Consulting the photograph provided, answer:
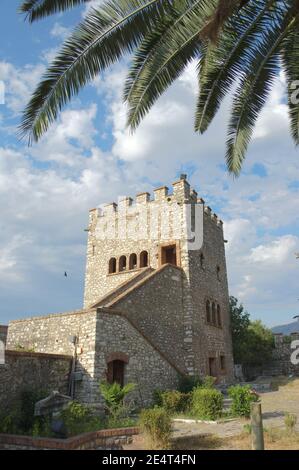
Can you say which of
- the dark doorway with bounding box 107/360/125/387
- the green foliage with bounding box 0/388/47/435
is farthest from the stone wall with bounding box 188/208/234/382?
the green foliage with bounding box 0/388/47/435

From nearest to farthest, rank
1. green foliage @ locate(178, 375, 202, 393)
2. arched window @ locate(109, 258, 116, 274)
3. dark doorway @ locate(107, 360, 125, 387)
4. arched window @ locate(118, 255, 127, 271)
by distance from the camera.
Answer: dark doorway @ locate(107, 360, 125, 387), green foliage @ locate(178, 375, 202, 393), arched window @ locate(118, 255, 127, 271), arched window @ locate(109, 258, 116, 274)

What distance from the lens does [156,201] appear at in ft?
70.2

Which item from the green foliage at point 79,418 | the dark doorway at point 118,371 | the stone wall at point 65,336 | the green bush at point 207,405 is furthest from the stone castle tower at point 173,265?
the green foliage at point 79,418

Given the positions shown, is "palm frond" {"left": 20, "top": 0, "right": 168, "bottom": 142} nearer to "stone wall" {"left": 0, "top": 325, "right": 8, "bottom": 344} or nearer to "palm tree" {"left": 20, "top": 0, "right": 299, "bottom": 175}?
"palm tree" {"left": 20, "top": 0, "right": 299, "bottom": 175}

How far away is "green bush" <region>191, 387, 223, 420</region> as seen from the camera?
38.8 feet

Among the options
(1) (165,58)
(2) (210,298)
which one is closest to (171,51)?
(1) (165,58)

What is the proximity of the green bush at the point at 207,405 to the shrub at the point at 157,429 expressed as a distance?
4.03 metres

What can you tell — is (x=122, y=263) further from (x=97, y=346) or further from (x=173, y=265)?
(x=97, y=346)

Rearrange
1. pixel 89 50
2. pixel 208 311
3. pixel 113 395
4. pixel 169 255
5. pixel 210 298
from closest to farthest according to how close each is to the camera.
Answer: pixel 89 50, pixel 113 395, pixel 208 311, pixel 210 298, pixel 169 255

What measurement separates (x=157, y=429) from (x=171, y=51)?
774 centimetres

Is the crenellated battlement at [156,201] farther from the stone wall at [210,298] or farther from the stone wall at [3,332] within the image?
the stone wall at [3,332]

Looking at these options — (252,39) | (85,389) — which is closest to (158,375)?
(85,389)

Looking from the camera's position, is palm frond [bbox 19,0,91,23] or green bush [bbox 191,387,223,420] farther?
green bush [bbox 191,387,223,420]

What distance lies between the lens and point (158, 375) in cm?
1401
